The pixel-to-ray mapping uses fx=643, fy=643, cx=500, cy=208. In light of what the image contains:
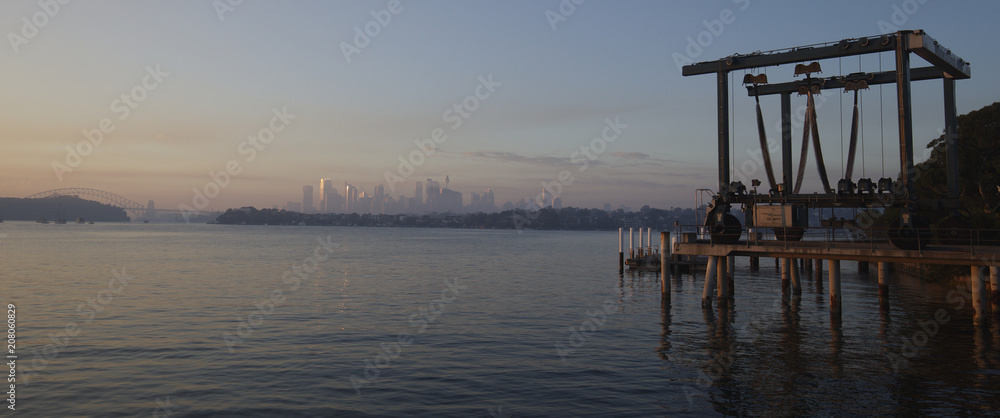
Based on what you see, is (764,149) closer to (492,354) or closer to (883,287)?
(883,287)

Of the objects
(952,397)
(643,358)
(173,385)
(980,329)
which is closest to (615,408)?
(643,358)

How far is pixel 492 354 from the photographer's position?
24.0 metres

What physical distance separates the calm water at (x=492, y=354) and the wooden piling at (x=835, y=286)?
0.91 m

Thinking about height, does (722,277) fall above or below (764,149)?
below

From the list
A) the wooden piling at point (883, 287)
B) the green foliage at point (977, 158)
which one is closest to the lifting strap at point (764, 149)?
the wooden piling at point (883, 287)

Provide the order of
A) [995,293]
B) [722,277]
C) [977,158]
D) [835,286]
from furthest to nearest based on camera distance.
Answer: [977,158], [722,277], [835,286], [995,293]

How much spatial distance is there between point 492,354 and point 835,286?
1906 cm

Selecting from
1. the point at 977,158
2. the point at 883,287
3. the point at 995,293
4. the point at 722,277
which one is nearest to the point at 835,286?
the point at 883,287

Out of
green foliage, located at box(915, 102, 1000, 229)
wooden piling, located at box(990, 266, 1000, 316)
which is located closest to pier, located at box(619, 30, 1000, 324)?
wooden piling, located at box(990, 266, 1000, 316)

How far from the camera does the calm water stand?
57.3 ft

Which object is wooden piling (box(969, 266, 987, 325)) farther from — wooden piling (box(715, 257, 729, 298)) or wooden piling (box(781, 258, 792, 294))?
wooden piling (box(781, 258, 792, 294))

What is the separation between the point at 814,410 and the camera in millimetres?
16422

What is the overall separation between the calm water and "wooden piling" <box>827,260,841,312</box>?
0.91 meters

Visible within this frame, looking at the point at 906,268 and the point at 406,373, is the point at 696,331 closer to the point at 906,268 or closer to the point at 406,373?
the point at 406,373
